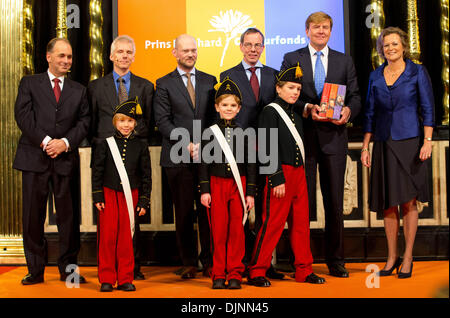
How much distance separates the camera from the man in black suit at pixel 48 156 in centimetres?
372

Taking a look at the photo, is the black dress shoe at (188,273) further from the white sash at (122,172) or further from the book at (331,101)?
the book at (331,101)

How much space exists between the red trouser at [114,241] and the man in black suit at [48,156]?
43 cm

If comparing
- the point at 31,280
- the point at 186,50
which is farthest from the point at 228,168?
the point at 31,280

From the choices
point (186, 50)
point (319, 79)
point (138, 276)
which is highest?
point (186, 50)

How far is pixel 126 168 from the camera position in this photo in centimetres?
342

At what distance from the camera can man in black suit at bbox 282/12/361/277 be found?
12.4ft

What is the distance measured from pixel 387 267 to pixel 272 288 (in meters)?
0.90

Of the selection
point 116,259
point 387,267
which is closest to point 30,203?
point 116,259

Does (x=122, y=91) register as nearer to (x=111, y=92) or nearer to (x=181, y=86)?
(x=111, y=92)

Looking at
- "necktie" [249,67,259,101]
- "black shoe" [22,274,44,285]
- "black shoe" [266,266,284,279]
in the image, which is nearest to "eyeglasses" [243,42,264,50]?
"necktie" [249,67,259,101]

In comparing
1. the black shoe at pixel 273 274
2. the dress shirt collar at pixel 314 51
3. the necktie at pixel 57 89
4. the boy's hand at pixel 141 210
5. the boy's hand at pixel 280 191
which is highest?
the dress shirt collar at pixel 314 51

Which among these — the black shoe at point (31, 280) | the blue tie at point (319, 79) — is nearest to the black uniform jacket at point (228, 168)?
the blue tie at point (319, 79)

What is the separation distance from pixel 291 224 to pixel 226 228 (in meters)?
0.47

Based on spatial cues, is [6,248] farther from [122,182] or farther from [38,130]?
[122,182]
